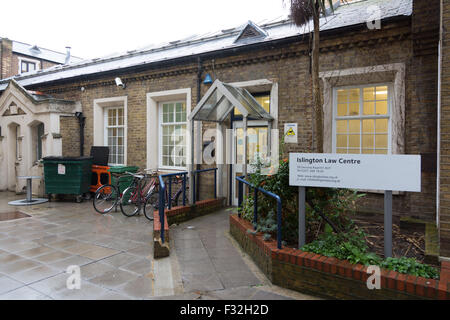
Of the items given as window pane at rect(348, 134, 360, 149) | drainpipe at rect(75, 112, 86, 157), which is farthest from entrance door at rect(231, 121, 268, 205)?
drainpipe at rect(75, 112, 86, 157)

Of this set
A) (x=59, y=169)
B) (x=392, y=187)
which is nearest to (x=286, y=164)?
(x=392, y=187)

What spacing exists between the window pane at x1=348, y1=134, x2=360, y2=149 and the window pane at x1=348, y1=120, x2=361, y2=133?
0.11 metres

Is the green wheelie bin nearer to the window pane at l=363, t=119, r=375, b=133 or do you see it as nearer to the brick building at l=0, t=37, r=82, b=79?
the window pane at l=363, t=119, r=375, b=133

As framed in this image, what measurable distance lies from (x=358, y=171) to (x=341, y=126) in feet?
11.6

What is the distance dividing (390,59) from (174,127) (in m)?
6.05

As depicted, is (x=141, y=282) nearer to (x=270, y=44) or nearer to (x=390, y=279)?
(x=390, y=279)

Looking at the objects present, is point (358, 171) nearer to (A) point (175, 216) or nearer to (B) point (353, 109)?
(B) point (353, 109)

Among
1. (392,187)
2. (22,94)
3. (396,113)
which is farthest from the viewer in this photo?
(22,94)

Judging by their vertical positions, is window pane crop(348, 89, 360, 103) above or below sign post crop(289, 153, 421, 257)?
above

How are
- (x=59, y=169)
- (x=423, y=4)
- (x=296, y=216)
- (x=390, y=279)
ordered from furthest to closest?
(x=59, y=169) → (x=423, y=4) → (x=296, y=216) → (x=390, y=279)

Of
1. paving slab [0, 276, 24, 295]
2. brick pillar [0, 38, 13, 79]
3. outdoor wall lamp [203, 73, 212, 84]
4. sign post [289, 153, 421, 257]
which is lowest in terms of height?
paving slab [0, 276, 24, 295]

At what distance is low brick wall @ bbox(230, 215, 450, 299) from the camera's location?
9.82 feet

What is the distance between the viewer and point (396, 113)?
598 centimetres

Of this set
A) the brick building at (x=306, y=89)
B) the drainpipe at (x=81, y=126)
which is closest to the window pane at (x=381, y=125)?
the brick building at (x=306, y=89)
